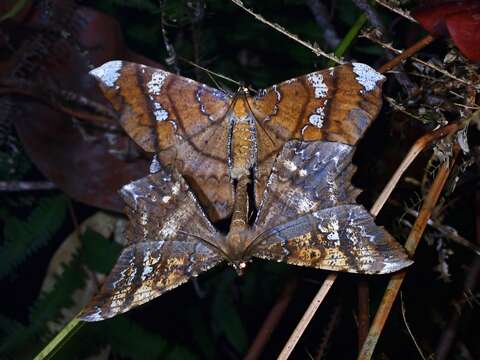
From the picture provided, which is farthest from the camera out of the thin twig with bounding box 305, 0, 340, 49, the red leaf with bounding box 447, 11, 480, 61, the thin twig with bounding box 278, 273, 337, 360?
the thin twig with bounding box 305, 0, 340, 49

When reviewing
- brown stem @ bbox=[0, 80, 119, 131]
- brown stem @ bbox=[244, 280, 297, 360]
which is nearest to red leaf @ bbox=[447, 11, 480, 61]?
brown stem @ bbox=[244, 280, 297, 360]

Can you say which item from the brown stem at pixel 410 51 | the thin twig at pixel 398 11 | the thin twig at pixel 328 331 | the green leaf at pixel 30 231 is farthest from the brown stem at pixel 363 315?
the green leaf at pixel 30 231

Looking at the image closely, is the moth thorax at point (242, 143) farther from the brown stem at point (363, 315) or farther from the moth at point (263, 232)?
the brown stem at point (363, 315)

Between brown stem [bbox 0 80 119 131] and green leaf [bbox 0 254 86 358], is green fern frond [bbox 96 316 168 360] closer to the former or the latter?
green leaf [bbox 0 254 86 358]

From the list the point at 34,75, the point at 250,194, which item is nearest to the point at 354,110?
the point at 250,194

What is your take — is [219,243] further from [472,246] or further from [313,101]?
[472,246]

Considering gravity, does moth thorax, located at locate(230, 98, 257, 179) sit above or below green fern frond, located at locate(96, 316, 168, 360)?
above

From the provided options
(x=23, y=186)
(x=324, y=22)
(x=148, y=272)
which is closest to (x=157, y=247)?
(x=148, y=272)

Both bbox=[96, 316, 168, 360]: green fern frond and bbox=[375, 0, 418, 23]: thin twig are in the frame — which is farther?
bbox=[96, 316, 168, 360]: green fern frond
